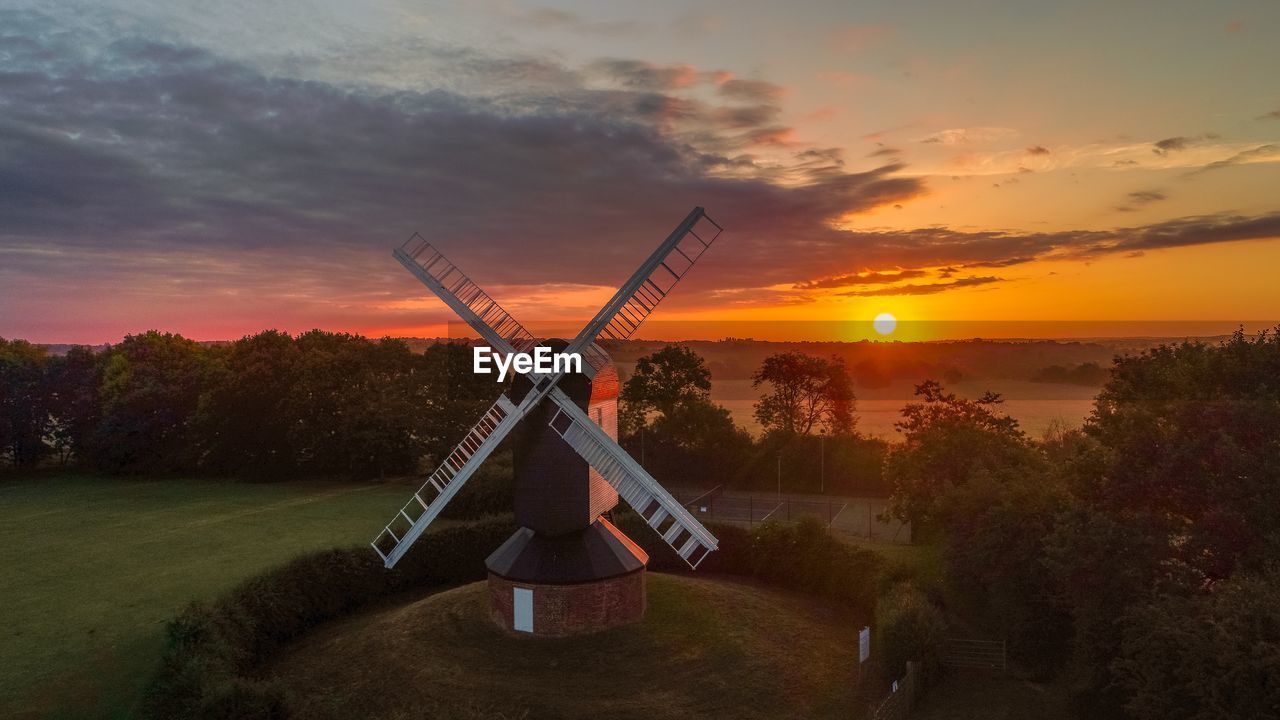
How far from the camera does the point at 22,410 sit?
6119 cm

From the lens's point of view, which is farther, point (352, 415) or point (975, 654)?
point (352, 415)

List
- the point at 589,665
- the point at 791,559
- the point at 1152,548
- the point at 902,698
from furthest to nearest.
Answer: the point at 791,559 → the point at 589,665 → the point at 902,698 → the point at 1152,548

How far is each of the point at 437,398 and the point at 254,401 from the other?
14816 mm

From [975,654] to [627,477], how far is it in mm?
11350

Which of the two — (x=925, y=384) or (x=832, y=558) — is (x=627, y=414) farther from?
(x=832, y=558)

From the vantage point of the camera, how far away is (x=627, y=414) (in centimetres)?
6050

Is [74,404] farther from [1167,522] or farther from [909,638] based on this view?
[1167,522]

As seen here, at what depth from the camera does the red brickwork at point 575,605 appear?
22.0 metres

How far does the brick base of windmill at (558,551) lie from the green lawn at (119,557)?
10784 millimetres

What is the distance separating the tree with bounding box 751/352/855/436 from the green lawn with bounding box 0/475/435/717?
94.4 ft

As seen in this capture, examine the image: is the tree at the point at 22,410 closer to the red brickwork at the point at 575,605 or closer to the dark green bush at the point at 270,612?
the dark green bush at the point at 270,612

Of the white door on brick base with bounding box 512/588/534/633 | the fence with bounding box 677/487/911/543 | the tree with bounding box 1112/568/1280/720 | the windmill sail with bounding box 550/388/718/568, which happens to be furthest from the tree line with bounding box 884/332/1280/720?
the fence with bounding box 677/487/911/543

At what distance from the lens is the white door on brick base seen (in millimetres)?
22141

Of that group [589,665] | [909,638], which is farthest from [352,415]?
[909,638]
